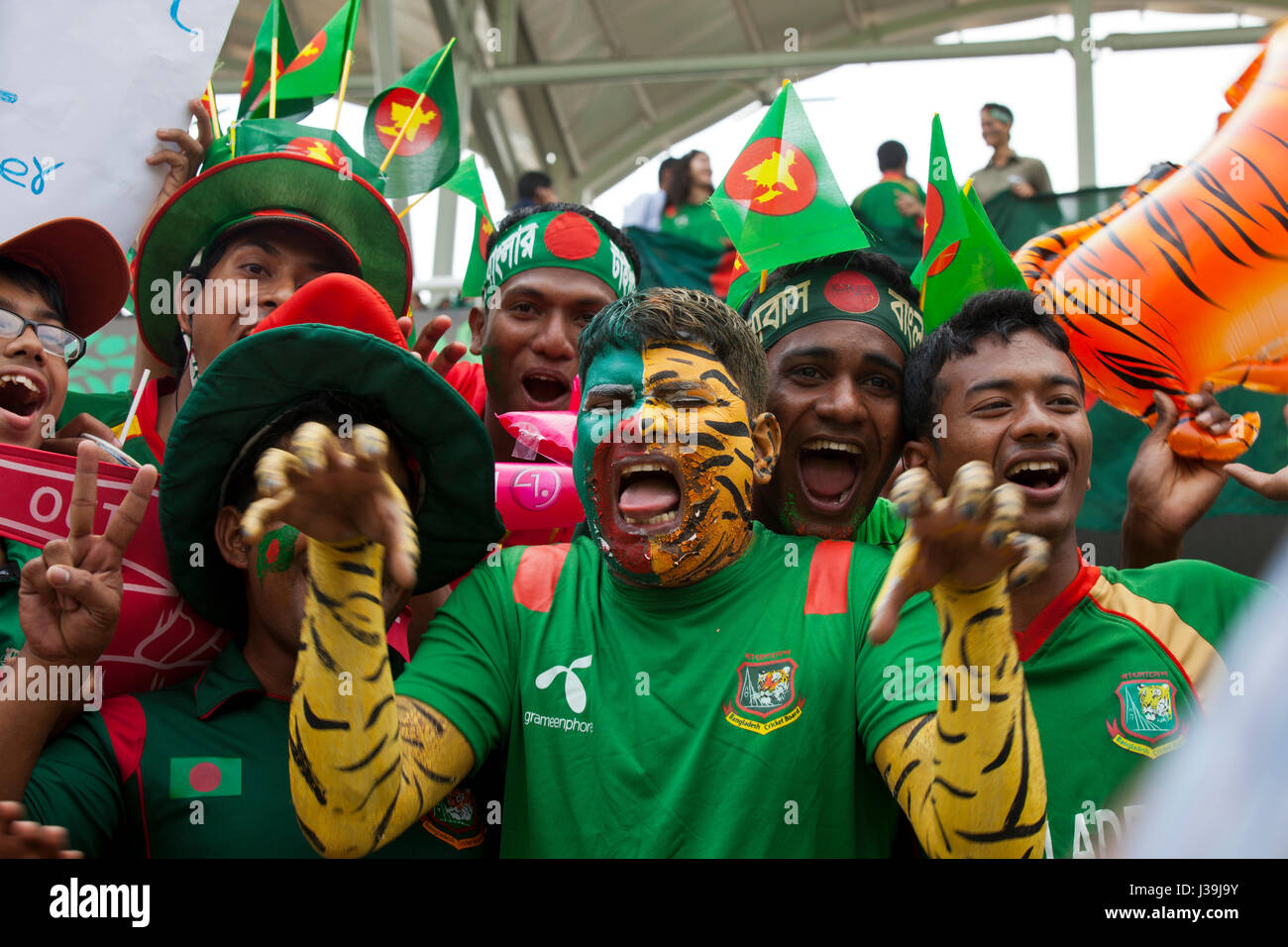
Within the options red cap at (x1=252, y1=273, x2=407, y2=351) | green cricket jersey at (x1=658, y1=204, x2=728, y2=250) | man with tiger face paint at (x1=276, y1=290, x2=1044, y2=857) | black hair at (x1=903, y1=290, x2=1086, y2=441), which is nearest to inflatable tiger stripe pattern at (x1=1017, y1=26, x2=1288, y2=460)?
black hair at (x1=903, y1=290, x2=1086, y2=441)

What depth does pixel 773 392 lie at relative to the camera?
3092 millimetres

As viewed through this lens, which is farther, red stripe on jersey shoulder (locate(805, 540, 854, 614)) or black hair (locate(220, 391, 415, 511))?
black hair (locate(220, 391, 415, 511))

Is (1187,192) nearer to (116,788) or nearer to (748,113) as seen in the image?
(116,788)

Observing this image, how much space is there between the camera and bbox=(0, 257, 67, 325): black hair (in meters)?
3.14

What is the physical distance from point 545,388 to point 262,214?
1010mm

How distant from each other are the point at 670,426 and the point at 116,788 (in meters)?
1.26

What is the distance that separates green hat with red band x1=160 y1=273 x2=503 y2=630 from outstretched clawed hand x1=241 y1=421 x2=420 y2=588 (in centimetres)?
59

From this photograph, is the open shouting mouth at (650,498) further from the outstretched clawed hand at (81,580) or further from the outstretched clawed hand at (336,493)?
the outstretched clawed hand at (81,580)

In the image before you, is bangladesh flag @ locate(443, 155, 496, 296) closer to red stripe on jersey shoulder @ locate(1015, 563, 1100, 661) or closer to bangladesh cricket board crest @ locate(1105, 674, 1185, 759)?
red stripe on jersey shoulder @ locate(1015, 563, 1100, 661)

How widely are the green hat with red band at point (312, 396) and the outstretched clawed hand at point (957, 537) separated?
1.06m

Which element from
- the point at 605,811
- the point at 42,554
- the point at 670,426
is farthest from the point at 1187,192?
the point at 42,554

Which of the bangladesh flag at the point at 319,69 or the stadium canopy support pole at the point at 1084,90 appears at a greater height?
the stadium canopy support pole at the point at 1084,90

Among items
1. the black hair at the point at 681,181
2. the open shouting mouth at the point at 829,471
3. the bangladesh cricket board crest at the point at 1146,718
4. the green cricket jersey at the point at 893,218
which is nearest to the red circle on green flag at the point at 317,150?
the open shouting mouth at the point at 829,471

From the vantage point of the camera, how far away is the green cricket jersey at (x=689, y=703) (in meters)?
2.21
